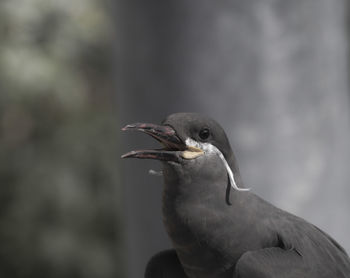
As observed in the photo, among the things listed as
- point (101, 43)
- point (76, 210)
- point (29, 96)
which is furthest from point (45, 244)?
point (101, 43)

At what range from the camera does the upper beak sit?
1265mm

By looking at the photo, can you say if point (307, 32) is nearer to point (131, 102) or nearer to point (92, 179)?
point (131, 102)

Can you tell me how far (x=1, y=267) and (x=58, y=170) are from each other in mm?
783

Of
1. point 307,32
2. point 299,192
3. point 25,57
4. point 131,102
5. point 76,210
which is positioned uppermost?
point 25,57

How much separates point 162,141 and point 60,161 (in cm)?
339

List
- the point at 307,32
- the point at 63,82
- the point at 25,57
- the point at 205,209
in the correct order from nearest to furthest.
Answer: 1. the point at 205,209
2. the point at 307,32
3. the point at 25,57
4. the point at 63,82

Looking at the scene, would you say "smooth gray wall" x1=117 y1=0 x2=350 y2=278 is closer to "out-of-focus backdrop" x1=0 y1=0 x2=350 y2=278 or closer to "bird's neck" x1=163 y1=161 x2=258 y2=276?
"out-of-focus backdrop" x1=0 y1=0 x2=350 y2=278

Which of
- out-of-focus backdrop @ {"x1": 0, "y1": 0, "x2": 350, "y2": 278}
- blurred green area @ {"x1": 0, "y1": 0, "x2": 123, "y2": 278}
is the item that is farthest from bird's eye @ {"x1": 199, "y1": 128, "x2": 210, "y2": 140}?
blurred green area @ {"x1": 0, "y1": 0, "x2": 123, "y2": 278}

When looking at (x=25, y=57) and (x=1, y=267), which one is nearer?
(x=25, y=57)

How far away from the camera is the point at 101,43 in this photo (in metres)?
4.73

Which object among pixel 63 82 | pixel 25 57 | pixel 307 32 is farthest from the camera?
pixel 63 82

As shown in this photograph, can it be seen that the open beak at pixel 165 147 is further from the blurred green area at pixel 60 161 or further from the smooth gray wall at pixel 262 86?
the blurred green area at pixel 60 161

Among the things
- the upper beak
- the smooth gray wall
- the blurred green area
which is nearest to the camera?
the upper beak

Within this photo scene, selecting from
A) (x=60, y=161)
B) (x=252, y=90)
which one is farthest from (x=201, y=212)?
(x=60, y=161)
